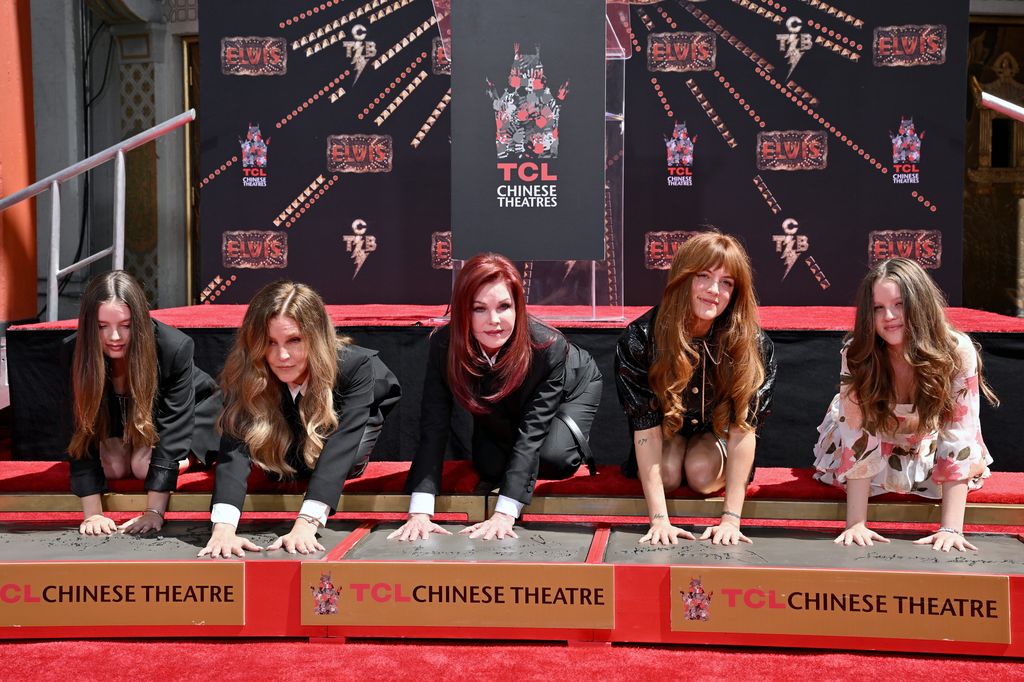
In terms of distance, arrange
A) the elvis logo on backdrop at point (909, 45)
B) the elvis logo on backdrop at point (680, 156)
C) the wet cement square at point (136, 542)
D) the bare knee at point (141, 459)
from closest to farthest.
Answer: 1. the wet cement square at point (136, 542)
2. the bare knee at point (141, 459)
3. the elvis logo on backdrop at point (909, 45)
4. the elvis logo on backdrop at point (680, 156)

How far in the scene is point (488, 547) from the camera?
89.5 inches

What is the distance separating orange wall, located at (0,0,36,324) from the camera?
4910 millimetres

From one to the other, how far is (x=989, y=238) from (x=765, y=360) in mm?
4293

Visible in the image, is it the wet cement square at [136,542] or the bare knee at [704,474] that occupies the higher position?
the bare knee at [704,474]

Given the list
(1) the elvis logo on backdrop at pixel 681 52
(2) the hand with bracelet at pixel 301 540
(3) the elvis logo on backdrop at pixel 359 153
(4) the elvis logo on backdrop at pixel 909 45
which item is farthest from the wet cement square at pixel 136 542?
(4) the elvis logo on backdrop at pixel 909 45

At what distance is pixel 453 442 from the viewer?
355cm

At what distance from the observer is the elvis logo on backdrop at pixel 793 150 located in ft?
15.6

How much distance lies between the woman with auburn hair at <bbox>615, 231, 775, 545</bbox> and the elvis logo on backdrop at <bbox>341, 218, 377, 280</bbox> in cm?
268

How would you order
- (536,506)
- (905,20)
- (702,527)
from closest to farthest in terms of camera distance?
(702,527) → (536,506) → (905,20)

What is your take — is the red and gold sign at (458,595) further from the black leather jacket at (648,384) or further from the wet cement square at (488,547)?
the black leather jacket at (648,384)

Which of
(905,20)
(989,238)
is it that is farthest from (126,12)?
(989,238)

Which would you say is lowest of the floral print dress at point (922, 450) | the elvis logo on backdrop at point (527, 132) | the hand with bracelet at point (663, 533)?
the hand with bracelet at point (663, 533)

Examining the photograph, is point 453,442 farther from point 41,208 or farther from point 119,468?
point 41,208

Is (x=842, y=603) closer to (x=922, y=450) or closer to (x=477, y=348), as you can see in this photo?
(x=922, y=450)
